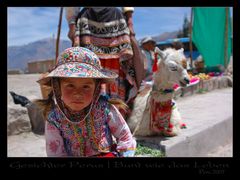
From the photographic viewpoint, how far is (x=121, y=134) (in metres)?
2.01

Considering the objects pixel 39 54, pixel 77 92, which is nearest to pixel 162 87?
→ pixel 77 92

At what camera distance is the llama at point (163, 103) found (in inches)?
131

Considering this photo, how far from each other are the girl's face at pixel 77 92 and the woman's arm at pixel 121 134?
214 mm

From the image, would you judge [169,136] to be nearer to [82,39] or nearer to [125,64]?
[125,64]

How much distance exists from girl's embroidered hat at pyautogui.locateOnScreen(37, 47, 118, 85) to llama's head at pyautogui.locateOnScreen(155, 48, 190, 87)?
150 cm

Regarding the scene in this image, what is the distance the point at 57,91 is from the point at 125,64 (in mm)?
2040

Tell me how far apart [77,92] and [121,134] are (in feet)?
1.34

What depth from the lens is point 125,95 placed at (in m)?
3.96

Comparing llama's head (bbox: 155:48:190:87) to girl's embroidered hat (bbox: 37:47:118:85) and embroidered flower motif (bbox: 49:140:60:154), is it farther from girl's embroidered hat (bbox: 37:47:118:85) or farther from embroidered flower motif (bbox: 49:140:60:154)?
embroidered flower motif (bbox: 49:140:60:154)

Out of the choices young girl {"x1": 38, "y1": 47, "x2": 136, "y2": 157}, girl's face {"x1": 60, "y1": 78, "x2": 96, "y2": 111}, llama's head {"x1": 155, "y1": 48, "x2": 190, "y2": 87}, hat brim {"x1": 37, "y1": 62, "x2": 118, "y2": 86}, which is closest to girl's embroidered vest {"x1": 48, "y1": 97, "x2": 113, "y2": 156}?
young girl {"x1": 38, "y1": 47, "x2": 136, "y2": 157}

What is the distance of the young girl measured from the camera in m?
1.90

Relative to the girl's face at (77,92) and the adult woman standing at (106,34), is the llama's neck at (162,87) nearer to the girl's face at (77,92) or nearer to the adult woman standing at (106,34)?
the adult woman standing at (106,34)

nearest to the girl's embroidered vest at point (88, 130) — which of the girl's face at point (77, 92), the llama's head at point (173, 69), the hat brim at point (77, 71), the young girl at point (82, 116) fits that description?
the young girl at point (82, 116)
